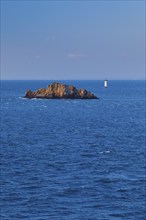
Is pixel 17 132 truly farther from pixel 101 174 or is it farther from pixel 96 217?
pixel 96 217

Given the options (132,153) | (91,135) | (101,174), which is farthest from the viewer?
(91,135)

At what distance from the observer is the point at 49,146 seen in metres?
77.1

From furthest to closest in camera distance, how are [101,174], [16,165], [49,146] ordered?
[49,146], [16,165], [101,174]

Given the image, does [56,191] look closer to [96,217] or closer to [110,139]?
[96,217]

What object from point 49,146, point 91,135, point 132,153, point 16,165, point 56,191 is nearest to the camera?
point 56,191

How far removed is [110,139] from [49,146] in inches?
555

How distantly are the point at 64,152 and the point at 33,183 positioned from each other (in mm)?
18941

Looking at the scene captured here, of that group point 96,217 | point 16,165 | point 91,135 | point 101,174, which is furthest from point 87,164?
point 91,135

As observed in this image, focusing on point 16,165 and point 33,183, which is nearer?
point 33,183

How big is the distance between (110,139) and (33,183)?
118 ft

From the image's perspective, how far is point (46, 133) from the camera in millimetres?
94625

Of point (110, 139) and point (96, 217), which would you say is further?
point (110, 139)

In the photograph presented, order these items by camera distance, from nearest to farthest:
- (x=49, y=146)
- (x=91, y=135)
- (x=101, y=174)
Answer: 1. (x=101, y=174)
2. (x=49, y=146)
3. (x=91, y=135)

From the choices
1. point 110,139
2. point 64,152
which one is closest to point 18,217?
point 64,152
